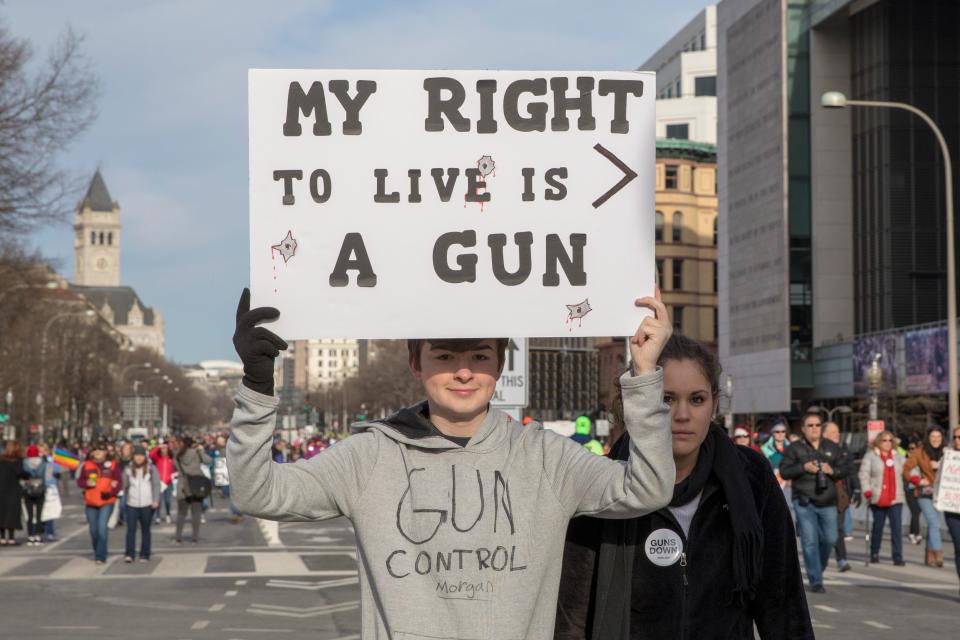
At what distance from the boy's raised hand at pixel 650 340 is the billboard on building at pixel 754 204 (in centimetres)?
6636

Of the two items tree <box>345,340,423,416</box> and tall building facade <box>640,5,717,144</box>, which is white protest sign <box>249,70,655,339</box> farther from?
tall building facade <box>640,5,717,144</box>

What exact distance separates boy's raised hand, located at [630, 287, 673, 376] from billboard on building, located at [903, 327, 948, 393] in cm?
5085

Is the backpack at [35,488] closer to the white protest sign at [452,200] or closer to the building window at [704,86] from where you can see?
the white protest sign at [452,200]

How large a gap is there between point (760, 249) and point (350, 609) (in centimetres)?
5935

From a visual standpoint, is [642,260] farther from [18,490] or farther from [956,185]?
[956,185]

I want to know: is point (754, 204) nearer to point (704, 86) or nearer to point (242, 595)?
point (704, 86)

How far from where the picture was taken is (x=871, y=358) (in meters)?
61.9

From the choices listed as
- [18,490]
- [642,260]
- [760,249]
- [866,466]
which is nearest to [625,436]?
[642,260]

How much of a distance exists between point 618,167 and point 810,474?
1247cm

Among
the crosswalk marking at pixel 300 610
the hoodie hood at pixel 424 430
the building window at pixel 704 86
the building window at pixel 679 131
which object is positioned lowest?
the crosswalk marking at pixel 300 610

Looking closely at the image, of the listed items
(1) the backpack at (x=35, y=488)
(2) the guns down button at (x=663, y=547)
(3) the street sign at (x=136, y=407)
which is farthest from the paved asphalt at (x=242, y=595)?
(3) the street sign at (x=136, y=407)

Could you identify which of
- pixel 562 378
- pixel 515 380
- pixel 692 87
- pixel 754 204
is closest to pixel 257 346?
pixel 515 380

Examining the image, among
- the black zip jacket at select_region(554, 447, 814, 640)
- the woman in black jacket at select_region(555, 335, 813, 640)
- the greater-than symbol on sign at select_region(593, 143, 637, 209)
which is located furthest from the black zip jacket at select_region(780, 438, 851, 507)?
the greater-than symbol on sign at select_region(593, 143, 637, 209)

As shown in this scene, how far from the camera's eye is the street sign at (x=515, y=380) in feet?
68.2
